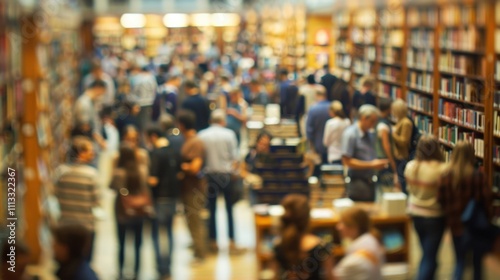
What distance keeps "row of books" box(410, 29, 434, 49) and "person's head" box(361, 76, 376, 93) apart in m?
0.63

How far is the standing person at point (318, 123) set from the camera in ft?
26.7

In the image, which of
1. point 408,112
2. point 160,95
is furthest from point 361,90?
point 160,95

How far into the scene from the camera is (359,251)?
16.5 feet

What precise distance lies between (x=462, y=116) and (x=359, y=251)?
1901mm

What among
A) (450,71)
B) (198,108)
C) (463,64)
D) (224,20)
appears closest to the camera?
(463,64)

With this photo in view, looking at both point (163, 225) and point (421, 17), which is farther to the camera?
point (163, 225)

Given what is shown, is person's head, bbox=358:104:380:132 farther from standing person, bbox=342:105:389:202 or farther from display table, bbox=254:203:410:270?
display table, bbox=254:203:410:270

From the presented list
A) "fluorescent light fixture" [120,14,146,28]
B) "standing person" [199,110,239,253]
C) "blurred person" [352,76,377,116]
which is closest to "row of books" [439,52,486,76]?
"blurred person" [352,76,377,116]

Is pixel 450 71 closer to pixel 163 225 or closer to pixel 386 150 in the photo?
pixel 386 150

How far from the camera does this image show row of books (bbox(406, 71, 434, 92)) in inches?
276

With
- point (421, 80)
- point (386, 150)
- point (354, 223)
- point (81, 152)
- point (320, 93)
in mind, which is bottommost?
point (354, 223)

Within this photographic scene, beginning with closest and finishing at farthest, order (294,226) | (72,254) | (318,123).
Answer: (72,254) → (294,226) → (318,123)

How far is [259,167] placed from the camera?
25.2ft

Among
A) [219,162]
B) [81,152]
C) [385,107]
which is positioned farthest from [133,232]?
[385,107]
